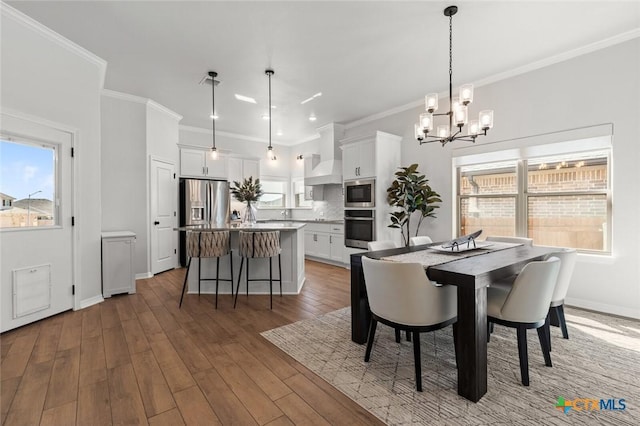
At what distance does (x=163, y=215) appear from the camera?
527cm

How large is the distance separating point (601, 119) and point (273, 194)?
6.43 metres

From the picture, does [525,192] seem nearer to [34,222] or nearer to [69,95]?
[69,95]

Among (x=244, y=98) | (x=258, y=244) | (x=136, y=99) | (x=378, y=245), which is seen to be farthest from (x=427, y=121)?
(x=136, y=99)

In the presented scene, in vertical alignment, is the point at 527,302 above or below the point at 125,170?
below

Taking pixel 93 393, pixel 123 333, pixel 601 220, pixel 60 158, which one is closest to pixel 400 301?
pixel 93 393

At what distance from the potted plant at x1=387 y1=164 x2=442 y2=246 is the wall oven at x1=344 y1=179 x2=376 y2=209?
0.33 m

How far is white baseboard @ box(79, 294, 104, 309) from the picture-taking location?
11.2 ft

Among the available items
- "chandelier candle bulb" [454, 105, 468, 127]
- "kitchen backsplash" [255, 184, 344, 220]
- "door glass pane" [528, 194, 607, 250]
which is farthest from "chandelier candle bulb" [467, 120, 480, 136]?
"kitchen backsplash" [255, 184, 344, 220]

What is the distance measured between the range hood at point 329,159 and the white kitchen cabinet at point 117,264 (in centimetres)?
370

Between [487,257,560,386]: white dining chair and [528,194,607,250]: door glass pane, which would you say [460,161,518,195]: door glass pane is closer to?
[528,194,607,250]: door glass pane

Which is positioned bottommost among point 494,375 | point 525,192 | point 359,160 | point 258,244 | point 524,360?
point 494,375

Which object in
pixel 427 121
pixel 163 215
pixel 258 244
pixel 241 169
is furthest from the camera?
pixel 241 169

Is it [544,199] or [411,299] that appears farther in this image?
[544,199]

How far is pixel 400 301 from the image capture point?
191 cm
